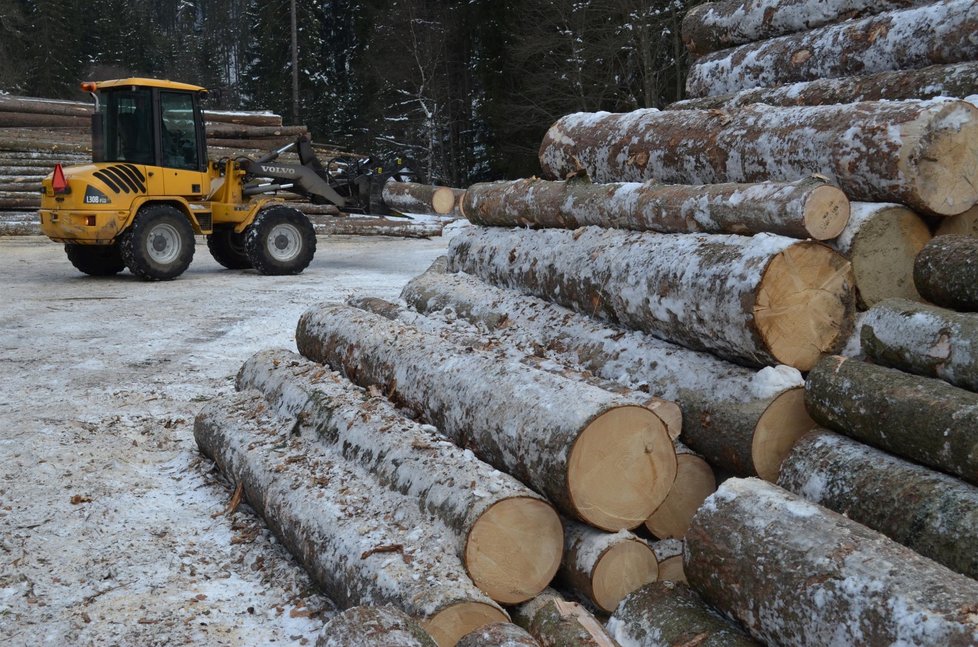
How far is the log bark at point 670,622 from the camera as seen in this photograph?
3354mm

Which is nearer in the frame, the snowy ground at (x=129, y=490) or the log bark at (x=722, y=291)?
the snowy ground at (x=129, y=490)

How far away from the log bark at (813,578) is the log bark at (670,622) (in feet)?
0.24

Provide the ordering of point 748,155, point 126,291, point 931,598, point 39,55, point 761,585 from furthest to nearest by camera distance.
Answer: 1. point 39,55
2. point 126,291
3. point 748,155
4. point 761,585
5. point 931,598

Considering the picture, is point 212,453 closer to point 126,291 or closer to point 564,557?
point 564,557

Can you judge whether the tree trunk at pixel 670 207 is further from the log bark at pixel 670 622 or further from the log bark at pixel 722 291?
the log bark at pixel 670 622

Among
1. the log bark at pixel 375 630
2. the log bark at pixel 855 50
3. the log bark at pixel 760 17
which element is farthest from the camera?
the log bark at pixel 760 17

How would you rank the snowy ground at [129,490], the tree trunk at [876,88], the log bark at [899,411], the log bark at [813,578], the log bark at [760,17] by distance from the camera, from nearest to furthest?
the log bark at [813,578] < the log bark at [899,411] < the snowy ground at [129,490] < the tree trunk at [876,88] < the log bark at [760,17]

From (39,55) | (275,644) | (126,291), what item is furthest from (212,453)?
(39,55)

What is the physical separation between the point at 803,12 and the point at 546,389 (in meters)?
4.05

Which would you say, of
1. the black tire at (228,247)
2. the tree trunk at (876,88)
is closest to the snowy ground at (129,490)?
the black tire at (228,247)

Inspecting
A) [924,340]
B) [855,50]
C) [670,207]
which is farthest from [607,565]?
[855,50]

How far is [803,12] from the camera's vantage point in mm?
6750

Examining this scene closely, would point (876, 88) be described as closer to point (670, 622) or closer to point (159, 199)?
point (670, 622)

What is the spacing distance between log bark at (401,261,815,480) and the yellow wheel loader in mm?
7915
